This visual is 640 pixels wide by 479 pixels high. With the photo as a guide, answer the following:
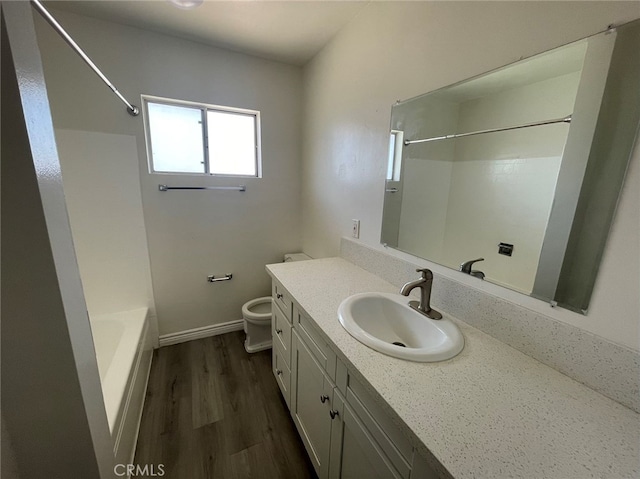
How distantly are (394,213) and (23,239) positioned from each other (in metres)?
1.39

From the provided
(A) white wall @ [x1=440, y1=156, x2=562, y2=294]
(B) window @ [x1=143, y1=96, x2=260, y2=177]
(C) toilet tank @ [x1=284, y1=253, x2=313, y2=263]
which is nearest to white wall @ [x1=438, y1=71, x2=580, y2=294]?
(A) white wall @ [x1=440, y1=156, x2=562, y2=294]

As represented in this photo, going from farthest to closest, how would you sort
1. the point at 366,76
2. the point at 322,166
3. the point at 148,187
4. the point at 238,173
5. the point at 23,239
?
the point at 238,173 → the point at 322,166 → the point at 148,187 → the point at 366,76 → the point at 23,239

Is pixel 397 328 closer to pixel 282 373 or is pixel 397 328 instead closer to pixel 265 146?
pixel 282 373

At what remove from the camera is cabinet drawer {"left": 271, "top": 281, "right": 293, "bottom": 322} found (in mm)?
1386

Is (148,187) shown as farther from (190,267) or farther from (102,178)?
(190,267)

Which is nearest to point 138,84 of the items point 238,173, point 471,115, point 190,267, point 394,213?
point 238,173

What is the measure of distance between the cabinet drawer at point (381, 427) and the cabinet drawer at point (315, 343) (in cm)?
12

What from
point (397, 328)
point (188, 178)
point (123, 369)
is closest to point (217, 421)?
point (123, 369)

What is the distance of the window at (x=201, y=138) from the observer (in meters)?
1.97

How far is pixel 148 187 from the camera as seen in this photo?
1917 mm

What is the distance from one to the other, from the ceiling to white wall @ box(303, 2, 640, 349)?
142mm

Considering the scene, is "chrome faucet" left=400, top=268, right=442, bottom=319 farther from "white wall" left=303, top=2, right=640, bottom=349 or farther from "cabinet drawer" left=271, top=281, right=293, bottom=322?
"cabinet drawer" left=271, top=281, right=293, bottom=322

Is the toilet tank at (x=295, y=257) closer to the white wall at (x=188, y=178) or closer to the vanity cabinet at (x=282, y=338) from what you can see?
the white wall at (x=188, y=178)

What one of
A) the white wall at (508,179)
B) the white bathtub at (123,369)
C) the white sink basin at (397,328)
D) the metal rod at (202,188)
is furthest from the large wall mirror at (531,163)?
the white bathtub at (123,369)
